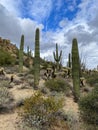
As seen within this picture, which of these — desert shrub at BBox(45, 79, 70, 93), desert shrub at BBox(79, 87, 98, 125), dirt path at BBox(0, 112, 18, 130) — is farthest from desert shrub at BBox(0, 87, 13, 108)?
desert shrub at BBox(79, 87, 98, 125)

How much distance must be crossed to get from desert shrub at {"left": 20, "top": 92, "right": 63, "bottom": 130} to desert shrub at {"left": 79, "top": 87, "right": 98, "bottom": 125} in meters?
1.07

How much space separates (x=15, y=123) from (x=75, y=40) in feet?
20.2

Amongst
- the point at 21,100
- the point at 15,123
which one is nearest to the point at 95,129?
the point at 15,123

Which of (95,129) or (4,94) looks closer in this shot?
(95,129)

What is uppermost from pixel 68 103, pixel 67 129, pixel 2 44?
pixel 2 44

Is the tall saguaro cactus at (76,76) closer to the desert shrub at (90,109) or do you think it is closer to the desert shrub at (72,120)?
the desert shrub at (72,120)

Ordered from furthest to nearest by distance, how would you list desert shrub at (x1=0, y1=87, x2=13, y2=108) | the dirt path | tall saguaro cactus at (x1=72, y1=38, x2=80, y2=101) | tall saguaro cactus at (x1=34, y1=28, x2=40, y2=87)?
tall saguaro cactus at (x1=34, y1=28, x2=40, y2=87) < tall saguaro cactus at (x1=72, y1=38, x2=80, y2=101) < desert shrub at (x1=0, y1=87, x2=13, y2=108) < the dirt path

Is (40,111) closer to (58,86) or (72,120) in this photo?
(72,120)

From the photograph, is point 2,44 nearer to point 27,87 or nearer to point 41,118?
point 27,87

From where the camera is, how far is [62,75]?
61.6 feet

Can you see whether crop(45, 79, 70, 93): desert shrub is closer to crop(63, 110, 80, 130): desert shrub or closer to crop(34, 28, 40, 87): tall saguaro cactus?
crop(34, 28, 40, 87): tall saguaro cactus

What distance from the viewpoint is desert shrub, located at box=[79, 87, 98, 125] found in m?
8.67

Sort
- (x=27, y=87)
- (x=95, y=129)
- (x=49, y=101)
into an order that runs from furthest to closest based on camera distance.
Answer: (x=27, y=87) < (x=49, y=101) < (x=95, y=129)

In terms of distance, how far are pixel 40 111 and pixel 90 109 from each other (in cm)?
196
